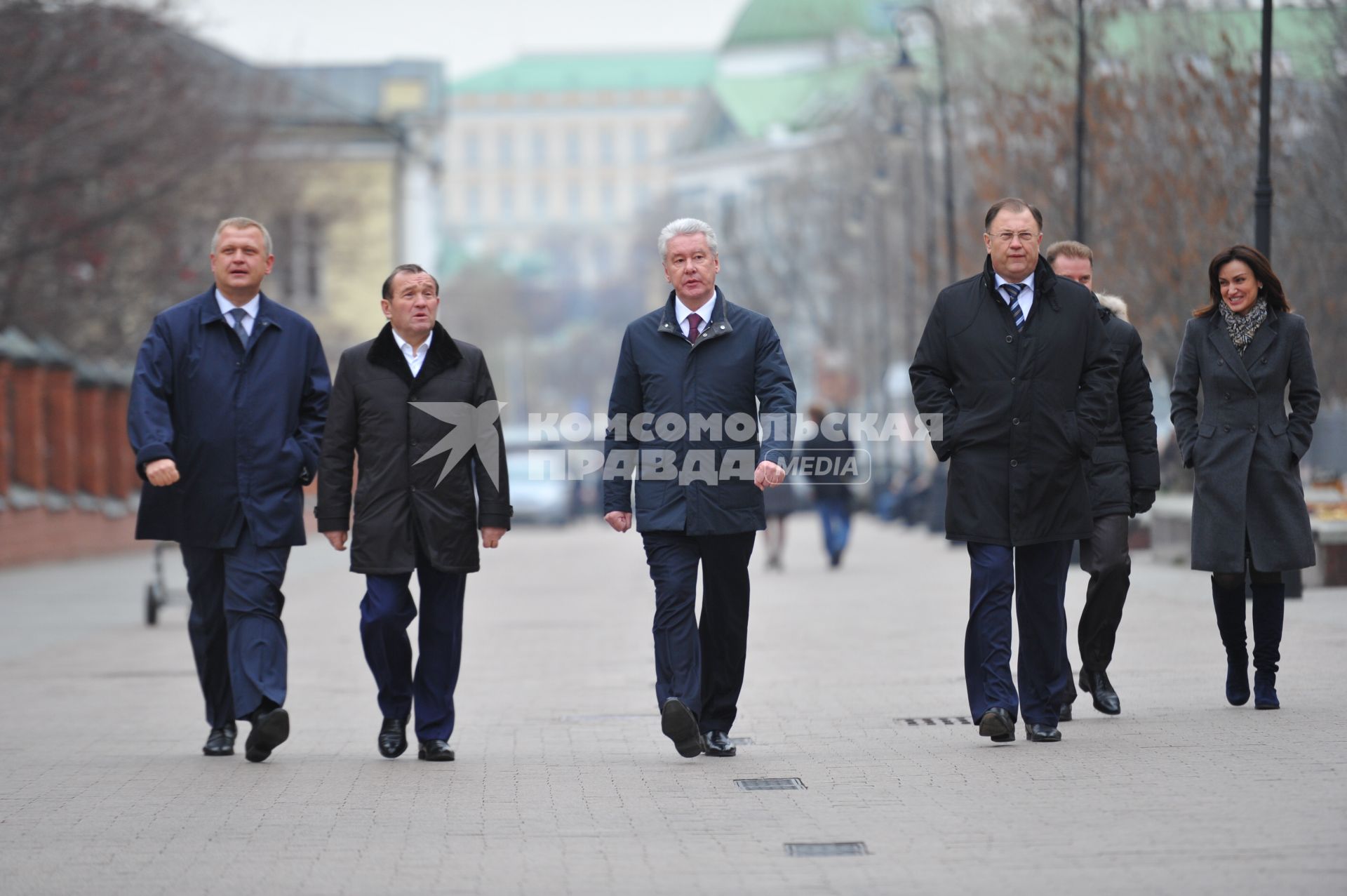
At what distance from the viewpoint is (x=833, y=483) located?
2636 centimetres

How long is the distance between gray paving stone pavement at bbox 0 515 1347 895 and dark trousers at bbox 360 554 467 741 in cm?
25

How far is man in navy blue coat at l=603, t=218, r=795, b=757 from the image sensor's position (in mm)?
8805

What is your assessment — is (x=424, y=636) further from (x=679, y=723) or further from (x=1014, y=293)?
(x=1014, y=293)

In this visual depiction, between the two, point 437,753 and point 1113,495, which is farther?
point 1113,495

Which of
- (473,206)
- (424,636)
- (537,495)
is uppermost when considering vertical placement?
(473,206)

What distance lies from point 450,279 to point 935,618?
116690mm

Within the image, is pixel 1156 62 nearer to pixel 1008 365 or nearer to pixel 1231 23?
pixel 1231 23

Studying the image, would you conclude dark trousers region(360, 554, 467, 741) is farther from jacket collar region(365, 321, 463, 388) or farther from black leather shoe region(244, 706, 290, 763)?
jacket collar region(365, 321, 463, 388)

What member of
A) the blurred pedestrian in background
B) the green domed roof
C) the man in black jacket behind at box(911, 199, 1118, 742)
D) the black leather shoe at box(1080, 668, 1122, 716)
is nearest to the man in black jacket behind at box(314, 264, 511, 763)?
the man in black jacket behind at box(911, 199, 1118, 742)

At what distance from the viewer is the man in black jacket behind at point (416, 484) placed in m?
9.02

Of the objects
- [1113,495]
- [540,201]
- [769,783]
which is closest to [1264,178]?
[1113,495]

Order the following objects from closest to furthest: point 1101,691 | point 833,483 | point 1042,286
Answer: point 1042,286, point 1101,691, point 833,483

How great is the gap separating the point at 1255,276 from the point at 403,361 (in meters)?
3.68

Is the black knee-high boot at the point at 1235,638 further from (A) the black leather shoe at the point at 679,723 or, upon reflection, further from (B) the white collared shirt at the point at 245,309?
(B) the white collared shirt at the point at 245,309
